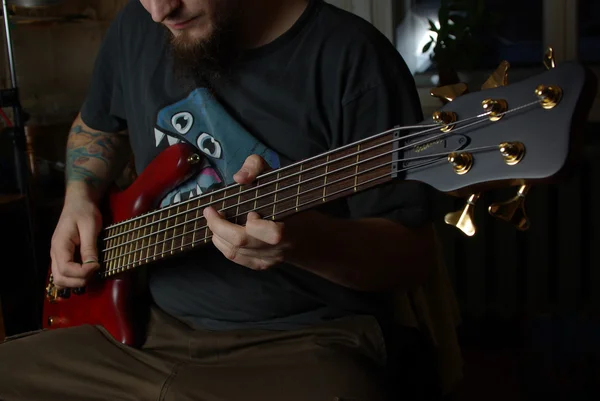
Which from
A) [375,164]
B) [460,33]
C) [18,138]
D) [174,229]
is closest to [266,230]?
[375,164]

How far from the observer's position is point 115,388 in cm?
102

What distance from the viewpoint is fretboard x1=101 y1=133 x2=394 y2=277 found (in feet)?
2.61

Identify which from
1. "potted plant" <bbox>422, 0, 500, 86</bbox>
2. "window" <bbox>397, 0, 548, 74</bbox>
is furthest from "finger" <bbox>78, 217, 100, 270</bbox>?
"window" <bbox>397, 0, 548, 74</bbox>

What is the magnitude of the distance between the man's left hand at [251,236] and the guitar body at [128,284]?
249 millimetres

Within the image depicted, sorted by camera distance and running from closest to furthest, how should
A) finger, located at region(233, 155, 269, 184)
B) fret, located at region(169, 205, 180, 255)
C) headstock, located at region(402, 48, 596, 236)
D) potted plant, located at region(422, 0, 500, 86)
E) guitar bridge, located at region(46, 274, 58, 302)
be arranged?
headstock, located at region(402, 48, 596, 236) → finger, located at region(233, 155, 269, 184) → fret, located at region(169, 205, 180, 255) → guitar bridge, located at region(46, 274, 58, 302) → potted plant, located at region(422, 0, 500, 86)

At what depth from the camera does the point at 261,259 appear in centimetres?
87

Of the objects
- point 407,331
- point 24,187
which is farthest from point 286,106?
point 24,187

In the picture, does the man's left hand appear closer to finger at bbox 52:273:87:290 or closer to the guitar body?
the guitar body

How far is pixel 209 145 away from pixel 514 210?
1.94ft

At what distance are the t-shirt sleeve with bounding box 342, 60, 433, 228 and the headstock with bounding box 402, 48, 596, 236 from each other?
0.70ft

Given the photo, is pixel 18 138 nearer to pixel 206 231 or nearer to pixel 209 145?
pixel 209 145

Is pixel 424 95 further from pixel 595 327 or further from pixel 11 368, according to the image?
pixel 11 368

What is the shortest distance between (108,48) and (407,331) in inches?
31.0

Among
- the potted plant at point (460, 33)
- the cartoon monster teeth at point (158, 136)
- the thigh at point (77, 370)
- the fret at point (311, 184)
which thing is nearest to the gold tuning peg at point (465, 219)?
the fret at point (311, 184)
